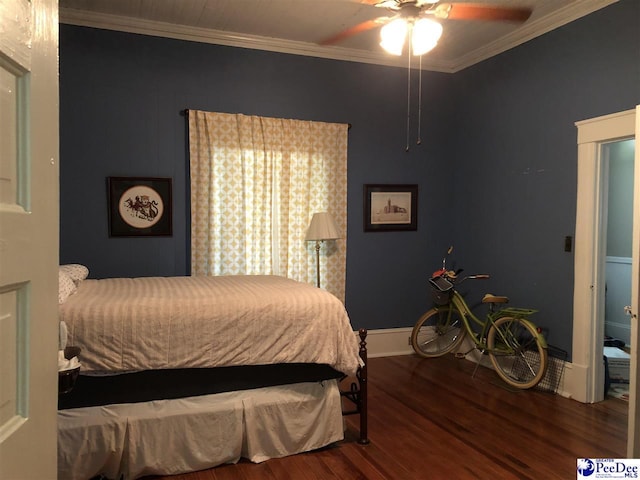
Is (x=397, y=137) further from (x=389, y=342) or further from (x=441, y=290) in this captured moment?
(x=389, y=342)

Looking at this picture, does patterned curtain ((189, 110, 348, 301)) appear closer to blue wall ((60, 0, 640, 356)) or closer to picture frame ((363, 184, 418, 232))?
blue wall ((60, 0, 640, 356))

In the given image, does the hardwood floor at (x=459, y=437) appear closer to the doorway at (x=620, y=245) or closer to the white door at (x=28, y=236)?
the white door at (x=28, y=236)

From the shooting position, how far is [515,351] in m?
4.10

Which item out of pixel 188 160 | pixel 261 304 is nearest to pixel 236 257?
pixel 188 160

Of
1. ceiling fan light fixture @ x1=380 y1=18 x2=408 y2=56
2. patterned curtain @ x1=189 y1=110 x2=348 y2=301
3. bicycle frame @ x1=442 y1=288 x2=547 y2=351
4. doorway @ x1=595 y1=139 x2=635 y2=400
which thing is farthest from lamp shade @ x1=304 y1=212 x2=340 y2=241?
doorway @ x1=595 y1=139 x2=635 y2=400

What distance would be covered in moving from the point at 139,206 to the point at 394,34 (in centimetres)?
253

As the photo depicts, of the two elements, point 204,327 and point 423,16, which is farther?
point 423,16

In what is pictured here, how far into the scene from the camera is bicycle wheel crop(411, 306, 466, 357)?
4910mm

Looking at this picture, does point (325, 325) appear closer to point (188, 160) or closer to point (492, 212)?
point (188, 160)

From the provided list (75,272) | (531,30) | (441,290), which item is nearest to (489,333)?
(441,290)

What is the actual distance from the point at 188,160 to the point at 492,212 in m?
2.83

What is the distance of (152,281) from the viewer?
3.41m

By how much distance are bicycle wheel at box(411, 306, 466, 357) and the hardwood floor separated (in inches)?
28.9

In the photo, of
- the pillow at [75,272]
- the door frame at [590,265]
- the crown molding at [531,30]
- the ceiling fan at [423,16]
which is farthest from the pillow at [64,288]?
the crown molding at [531,30]
